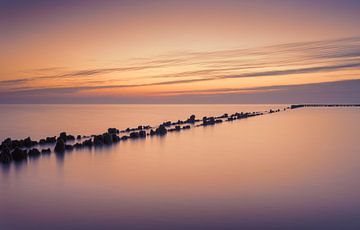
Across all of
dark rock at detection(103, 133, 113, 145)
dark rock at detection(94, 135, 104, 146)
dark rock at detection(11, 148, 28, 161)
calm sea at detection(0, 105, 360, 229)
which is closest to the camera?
calm sea at detection(0, 105, 360, 229)

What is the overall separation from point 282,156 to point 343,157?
1601 mm

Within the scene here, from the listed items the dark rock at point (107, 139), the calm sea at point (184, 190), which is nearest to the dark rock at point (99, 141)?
the dark rock at point (107, 139)

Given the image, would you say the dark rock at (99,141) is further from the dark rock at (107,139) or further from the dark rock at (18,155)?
the dark rock at (18,155)

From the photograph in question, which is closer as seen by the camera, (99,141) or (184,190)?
(184,190)

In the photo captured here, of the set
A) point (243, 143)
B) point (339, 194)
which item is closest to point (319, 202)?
point (339, 194)

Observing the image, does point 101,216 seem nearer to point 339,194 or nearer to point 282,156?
point 339,194

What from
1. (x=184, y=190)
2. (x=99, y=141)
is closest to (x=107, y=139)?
(x=99, y=141)

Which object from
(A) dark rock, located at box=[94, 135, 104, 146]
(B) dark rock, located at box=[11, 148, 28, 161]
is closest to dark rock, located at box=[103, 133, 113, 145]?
(A) dark rock, located at box=[94, 135, 104, 146]

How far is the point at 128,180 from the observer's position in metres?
7.29

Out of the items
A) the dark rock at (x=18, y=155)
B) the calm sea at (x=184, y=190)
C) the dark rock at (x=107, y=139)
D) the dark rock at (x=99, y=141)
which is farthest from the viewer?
the dark rock at (x=107, y=139)

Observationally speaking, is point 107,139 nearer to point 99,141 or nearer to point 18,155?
point 99,141

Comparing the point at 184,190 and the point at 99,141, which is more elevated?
the point at 99,141

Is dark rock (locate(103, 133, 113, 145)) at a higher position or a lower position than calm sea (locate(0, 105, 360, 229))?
higher

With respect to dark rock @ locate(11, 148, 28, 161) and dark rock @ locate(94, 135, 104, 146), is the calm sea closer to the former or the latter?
dark rock @ locate(11, 148, 28, 161)
